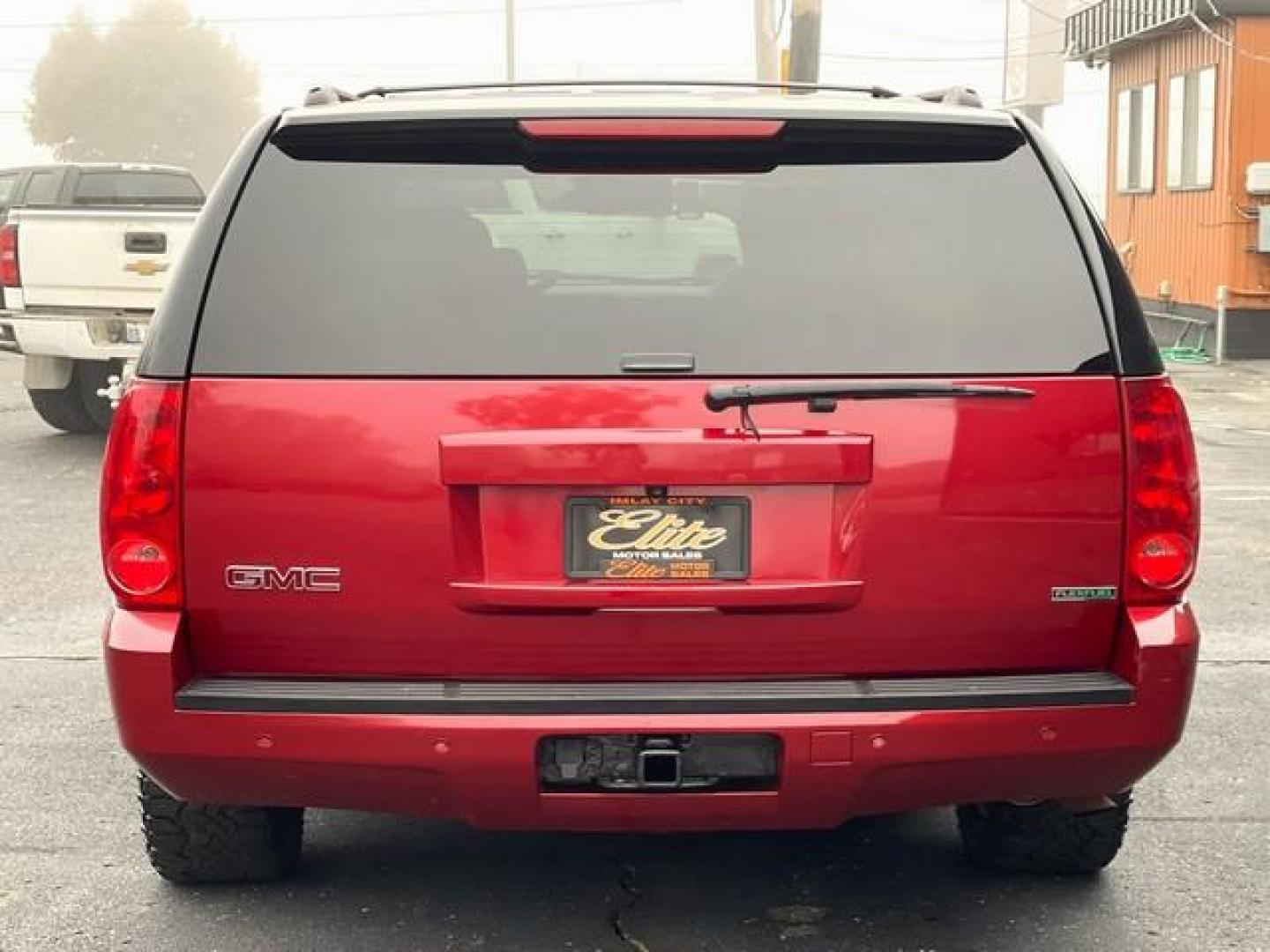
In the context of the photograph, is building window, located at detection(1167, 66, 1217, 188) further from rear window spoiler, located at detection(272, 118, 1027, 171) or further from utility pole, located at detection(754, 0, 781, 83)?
rear window spoiler, located at detection(272, 118, 1027, 171)

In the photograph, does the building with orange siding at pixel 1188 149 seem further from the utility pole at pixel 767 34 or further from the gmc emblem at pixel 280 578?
the gmc emblem at pixel 280 578

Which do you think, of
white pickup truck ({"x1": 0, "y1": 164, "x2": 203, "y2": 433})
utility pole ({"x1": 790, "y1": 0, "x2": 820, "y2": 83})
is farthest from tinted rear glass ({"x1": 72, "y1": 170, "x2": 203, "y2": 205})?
white pickup truck ({"x1": 0, "y1": 164, "x2": 203, "y2": 433})

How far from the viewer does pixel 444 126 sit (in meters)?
3.69

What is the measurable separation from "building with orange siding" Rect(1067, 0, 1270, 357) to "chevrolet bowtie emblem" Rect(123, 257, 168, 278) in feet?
40.2

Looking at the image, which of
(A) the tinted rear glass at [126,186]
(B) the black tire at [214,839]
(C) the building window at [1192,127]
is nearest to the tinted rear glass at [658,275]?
(B) the black tire at [214,839]

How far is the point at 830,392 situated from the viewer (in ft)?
11.5

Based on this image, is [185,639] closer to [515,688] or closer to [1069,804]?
[515,688]

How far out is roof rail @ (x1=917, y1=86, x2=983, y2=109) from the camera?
13.3 ft

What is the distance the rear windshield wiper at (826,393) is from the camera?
350 cm

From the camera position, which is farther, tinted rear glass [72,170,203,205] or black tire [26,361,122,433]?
tinted rear glass [72,170,203,205]

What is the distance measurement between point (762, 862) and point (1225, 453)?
955cm

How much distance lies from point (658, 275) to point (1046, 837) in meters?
1.66

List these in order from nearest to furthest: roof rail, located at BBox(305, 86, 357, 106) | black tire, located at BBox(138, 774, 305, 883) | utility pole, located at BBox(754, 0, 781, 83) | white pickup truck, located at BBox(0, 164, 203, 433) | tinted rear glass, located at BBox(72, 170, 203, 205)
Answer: roof rail, located at BBox(305, 86, 357, 106), black tire, located at BBox(138, 774, 305, 883), white pickup truck, located at BBox(0, 164, 203, 433), tinted rear glass, located at BBox(72, 170, 203, 205), utility pole, located at BBox(754, 0, 781, 83)

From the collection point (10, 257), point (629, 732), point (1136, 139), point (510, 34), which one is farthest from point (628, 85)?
point (510, 34)
